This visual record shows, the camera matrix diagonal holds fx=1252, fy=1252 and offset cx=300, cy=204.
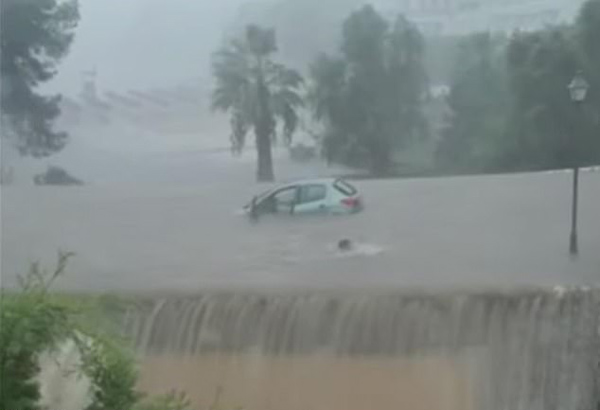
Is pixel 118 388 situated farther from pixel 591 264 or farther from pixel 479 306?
pixel 591 264

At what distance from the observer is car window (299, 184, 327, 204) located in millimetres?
1593

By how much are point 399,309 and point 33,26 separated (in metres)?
0.61

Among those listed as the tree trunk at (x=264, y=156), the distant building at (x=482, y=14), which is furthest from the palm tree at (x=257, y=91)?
the distant building at (x=482, y=14)

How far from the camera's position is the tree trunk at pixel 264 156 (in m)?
1.60

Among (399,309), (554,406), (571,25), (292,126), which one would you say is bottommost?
(554,406)

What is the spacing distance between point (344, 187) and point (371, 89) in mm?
130

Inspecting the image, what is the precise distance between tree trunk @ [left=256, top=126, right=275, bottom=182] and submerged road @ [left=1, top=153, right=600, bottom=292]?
2cm

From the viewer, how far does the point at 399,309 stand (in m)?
1.58

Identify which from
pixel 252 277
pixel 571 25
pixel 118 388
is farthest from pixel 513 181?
pixel 118 388

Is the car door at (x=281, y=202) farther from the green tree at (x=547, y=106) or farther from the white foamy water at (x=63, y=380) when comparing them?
the white foamy water at (x=63, y=380)

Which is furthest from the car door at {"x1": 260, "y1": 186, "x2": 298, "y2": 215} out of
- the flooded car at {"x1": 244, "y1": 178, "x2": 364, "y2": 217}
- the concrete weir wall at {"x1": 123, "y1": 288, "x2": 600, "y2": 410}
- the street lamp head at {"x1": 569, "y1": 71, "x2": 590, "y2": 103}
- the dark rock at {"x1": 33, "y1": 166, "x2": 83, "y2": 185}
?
the street lamp head at {"x1": 569, "y1": 71, "x2": 590, "y2": 103}

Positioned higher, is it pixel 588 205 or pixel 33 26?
pixel 33 26

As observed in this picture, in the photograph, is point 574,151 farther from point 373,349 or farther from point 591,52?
point 373,349

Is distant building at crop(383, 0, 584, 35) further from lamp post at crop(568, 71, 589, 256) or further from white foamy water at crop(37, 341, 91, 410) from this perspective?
white foamy water at crop(37, 341, 91, 410)
